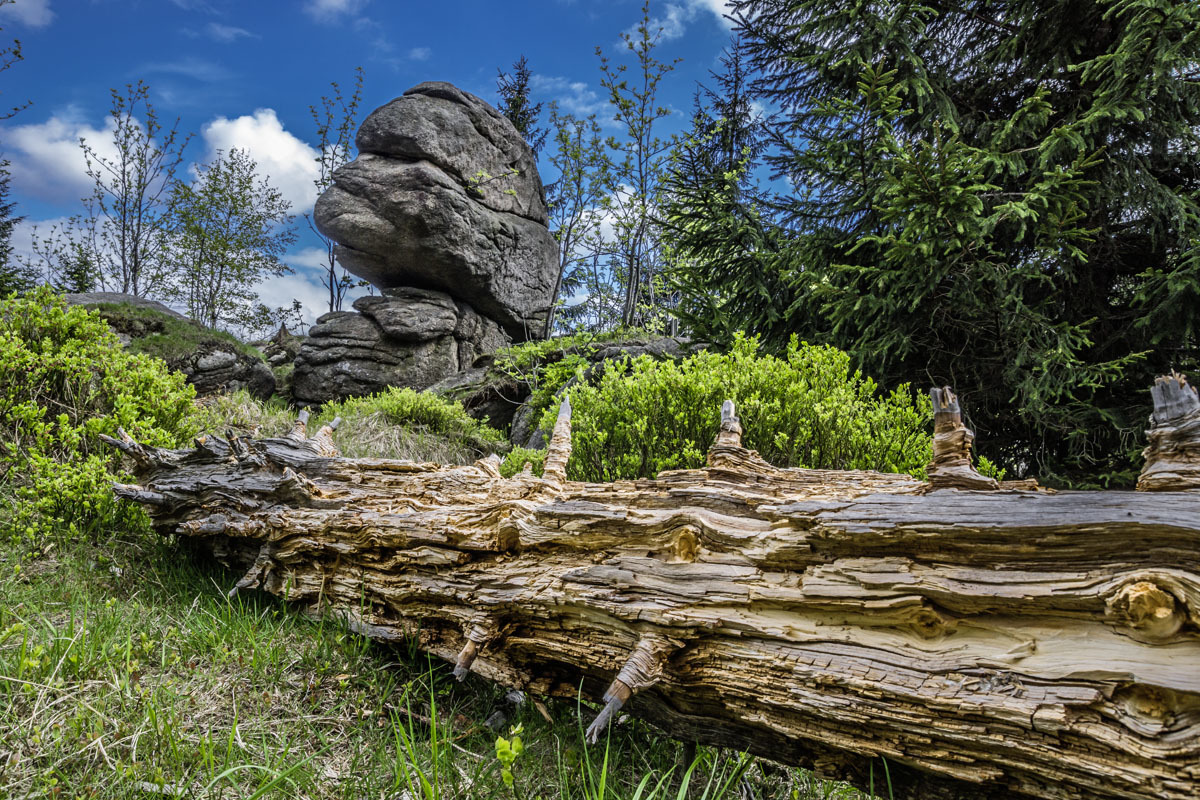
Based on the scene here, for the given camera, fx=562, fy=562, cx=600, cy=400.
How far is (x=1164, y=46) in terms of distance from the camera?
4.02 meters

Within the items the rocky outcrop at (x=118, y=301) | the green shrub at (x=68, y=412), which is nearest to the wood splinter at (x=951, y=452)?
the green shrub at (x=68, y=412)

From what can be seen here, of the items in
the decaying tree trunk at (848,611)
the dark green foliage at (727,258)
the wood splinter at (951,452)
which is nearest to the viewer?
the decaying tree trunk at (848,611)

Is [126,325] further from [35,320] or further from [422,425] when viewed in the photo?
[35,320]

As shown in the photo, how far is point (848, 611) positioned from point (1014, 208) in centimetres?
395

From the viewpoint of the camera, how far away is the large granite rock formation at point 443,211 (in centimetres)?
1348

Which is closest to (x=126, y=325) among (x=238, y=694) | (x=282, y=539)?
(x=282, y=539)

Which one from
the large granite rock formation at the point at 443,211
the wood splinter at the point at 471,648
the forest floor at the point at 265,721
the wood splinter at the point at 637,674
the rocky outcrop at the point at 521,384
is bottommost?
the forest floor at the point at 265,721

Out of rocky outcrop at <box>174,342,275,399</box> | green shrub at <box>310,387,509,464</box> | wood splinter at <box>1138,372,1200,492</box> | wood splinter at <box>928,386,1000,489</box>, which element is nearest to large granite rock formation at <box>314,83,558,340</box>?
rocky outcrop at <box>174,342,275,399</box>

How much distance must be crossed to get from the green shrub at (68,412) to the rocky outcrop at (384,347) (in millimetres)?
7996

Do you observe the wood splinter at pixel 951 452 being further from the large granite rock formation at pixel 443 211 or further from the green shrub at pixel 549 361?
the large granite rock formation at pixel 443 211

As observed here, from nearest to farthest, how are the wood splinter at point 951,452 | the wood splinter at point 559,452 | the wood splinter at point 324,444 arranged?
the wood splinter at point 951,452
the wood splinter at point 559,452
the wood splinter at point 324,444

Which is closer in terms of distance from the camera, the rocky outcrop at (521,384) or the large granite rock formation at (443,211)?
the rocky outcrop at (521,384)

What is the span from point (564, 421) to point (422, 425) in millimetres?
5907

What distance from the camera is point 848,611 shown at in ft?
5.88
